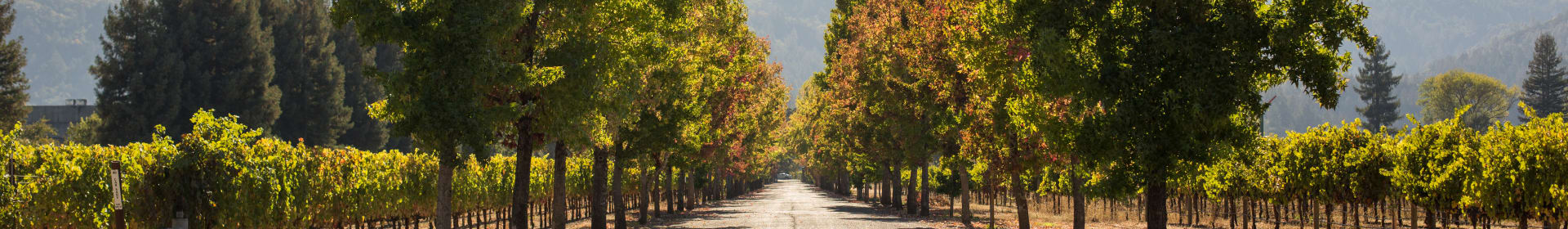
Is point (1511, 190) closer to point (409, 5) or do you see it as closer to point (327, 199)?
point (409, 5)

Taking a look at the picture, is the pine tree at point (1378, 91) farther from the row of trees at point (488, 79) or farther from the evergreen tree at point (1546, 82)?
the row of trees at point (488, 79)

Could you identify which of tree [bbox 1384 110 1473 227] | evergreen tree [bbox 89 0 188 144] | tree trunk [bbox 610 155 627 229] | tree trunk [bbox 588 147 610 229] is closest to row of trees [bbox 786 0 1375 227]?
tree [bbox 1384 110 1473 227]

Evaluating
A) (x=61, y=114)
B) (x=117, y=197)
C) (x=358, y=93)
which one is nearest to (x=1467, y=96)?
(x=358, y=93)

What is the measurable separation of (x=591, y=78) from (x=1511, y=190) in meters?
13.8

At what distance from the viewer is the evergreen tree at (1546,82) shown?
359 feet

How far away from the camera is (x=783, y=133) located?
7906cm

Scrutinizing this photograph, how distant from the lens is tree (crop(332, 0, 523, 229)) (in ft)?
51.9

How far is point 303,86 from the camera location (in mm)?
60281

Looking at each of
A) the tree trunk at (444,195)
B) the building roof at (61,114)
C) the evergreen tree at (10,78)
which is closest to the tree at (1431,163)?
the tree trunk at (444,195)

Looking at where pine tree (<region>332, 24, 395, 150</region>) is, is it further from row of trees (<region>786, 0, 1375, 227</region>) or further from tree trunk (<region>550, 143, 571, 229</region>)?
row of trees (<region>786, 0, 1375, 227</region>)

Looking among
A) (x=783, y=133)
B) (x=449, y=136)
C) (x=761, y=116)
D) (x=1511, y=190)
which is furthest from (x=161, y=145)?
(x=783, y=133)

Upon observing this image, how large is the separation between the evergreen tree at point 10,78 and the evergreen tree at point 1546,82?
390 ft

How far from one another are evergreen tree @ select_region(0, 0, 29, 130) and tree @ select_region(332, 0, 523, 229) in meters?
37.8

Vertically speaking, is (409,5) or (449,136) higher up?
(409,5)
